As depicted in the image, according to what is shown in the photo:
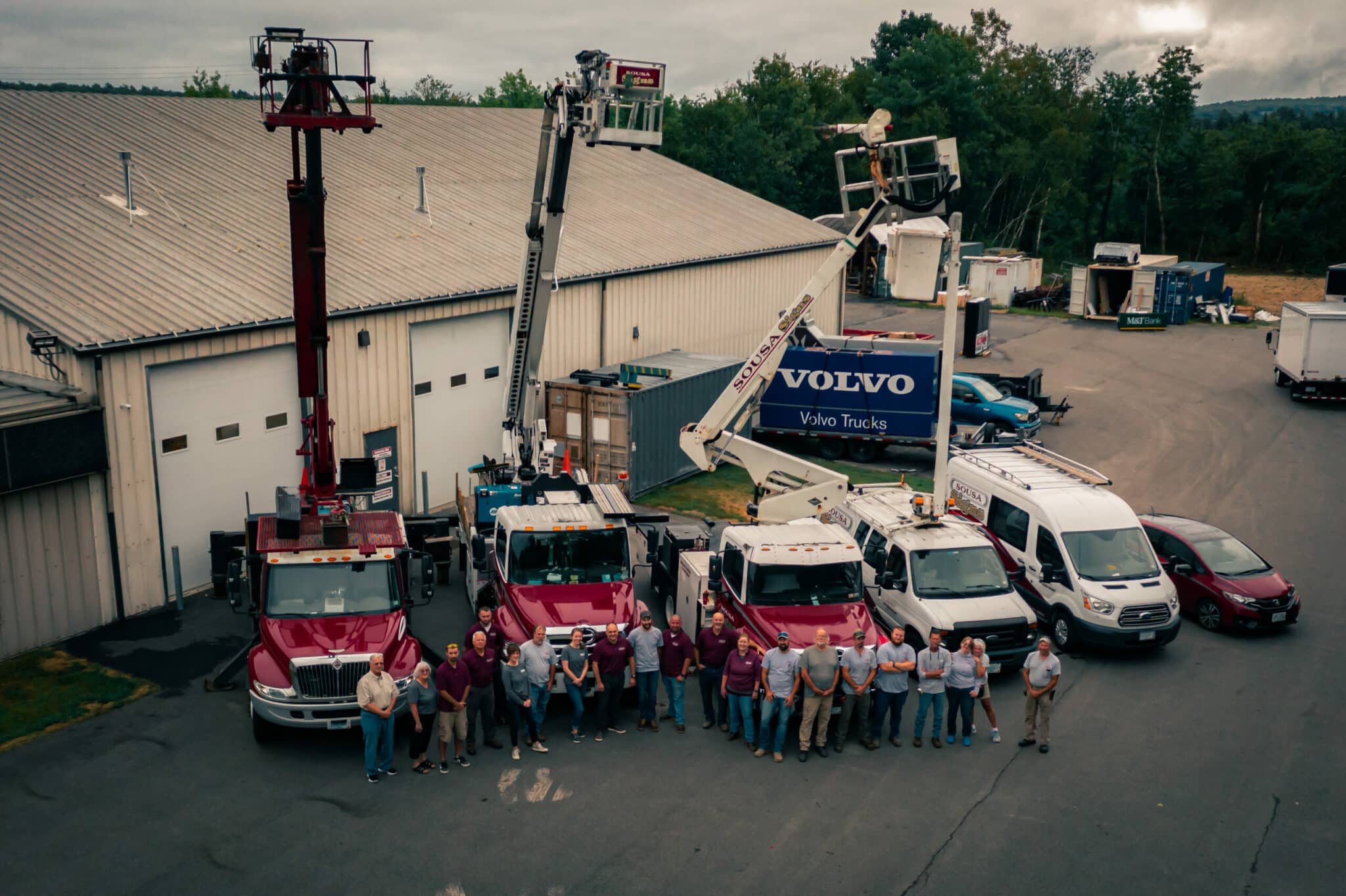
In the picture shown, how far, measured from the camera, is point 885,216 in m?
20.2

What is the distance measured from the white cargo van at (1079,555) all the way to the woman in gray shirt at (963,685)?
148 inches

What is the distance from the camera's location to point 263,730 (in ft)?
48.5

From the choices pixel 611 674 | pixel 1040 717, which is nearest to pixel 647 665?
pixel 611 674

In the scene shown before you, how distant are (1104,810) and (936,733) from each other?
2.35 m

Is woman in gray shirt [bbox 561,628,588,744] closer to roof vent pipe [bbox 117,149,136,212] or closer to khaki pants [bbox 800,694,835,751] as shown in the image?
khaki pants [bbox 800,694,835,751]

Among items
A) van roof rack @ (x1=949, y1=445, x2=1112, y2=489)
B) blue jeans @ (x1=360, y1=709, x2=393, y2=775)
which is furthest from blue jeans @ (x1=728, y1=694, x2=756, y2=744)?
van roof rack @ (x1=949, y1=445, x2=1112, y2=489)

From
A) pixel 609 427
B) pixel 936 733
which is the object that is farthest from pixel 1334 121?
pixel 936 733

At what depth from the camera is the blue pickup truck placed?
2986cm

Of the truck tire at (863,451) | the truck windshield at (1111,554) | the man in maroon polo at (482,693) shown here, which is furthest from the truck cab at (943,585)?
the truck tire at (863,451)

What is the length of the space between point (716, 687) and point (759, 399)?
7.52 metres

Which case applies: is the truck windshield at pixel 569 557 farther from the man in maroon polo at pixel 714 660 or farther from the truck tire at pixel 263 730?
the truck tire at pixel 263 730

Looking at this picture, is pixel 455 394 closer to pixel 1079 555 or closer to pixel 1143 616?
pixel 1079 555

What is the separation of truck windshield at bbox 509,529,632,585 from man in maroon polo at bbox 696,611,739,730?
2.12 m

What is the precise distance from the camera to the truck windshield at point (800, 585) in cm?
1667
